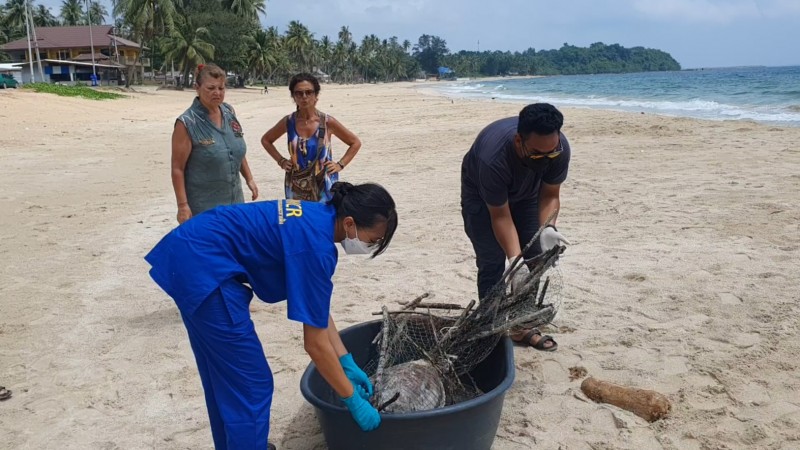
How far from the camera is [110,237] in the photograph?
647 centimetres

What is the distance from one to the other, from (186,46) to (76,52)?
1737 cm

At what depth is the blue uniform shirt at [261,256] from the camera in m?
1.96

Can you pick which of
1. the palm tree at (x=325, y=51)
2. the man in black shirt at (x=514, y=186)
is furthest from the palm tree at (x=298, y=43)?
the man in black shirt at (x=514, y=186)

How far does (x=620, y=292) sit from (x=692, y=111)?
19.9 metres

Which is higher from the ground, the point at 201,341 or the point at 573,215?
the point at 201,341

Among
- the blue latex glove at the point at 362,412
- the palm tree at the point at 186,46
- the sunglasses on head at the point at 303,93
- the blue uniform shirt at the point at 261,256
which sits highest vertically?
the palm tree at the point at 186,46

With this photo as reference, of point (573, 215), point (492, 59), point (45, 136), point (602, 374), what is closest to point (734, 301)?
point (602, 374)

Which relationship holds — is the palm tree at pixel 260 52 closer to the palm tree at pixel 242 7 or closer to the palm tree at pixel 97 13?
the palm tree at pixel 242 7

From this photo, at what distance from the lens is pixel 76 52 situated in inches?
2205

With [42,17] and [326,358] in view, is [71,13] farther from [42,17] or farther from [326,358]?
[326,358]

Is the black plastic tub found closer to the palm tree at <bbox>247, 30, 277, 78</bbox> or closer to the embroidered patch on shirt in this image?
the embroidered patch on shirt

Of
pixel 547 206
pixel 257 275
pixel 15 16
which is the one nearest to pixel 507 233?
pixel 547 206

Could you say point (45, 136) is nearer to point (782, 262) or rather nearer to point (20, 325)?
point (20, 325)

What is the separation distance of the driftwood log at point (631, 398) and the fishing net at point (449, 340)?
1.53ft
